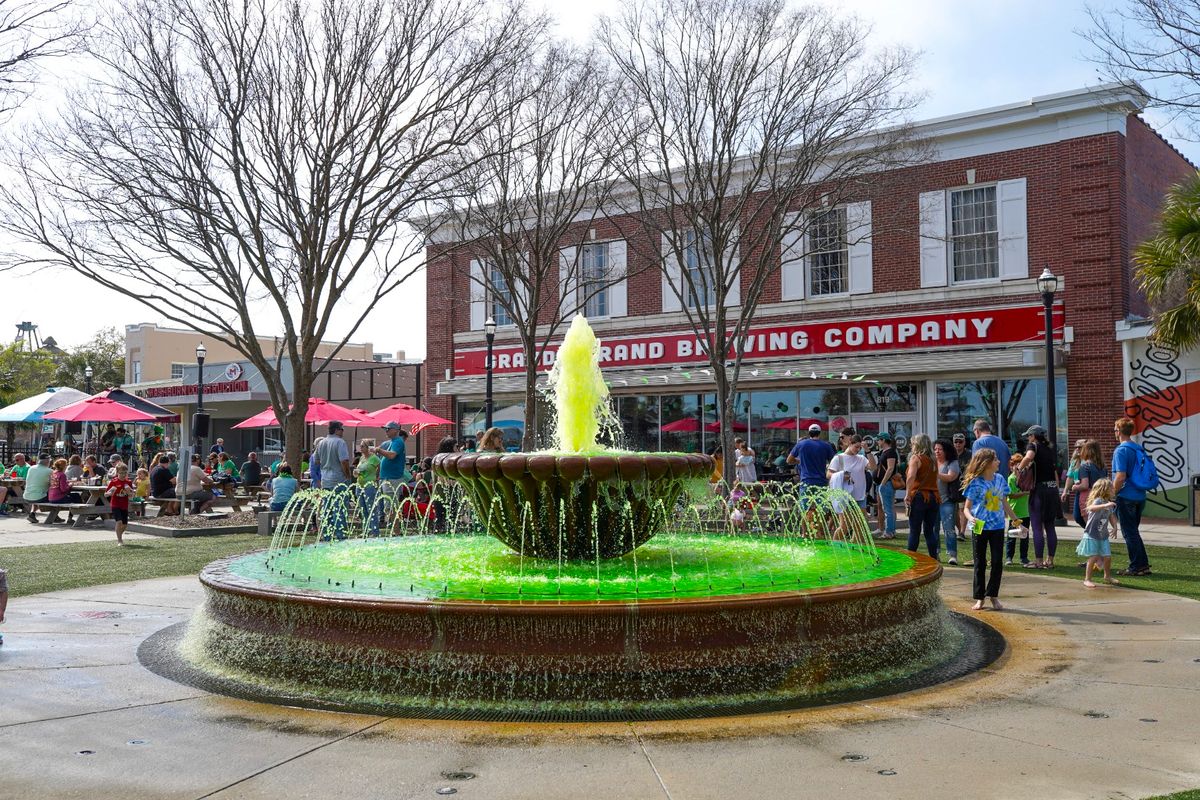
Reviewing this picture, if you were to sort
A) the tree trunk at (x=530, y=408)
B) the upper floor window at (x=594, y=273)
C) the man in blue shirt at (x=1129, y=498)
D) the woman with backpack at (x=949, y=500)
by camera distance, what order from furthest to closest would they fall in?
the upper floor window at (x=594, y=273), the tree trunk at (x=530, y=408), the woman with backpack at (x=949, y=500), the man in blue shirt at (x=1129, y=498)

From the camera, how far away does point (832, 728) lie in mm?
5375

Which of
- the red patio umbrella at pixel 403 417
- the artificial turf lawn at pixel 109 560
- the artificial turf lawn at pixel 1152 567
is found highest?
the red patio umbrella at pixel 403 417

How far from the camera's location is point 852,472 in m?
14.9

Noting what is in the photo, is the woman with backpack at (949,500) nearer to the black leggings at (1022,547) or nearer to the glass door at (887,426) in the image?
the black leggings at (1022,547)

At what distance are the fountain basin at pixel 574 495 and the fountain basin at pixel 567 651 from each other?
66.1 inches

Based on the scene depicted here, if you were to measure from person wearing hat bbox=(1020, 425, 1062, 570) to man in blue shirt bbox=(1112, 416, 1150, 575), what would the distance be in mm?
1072

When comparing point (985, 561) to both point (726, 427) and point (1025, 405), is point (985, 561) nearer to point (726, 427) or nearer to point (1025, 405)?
Answer: point (726, 427)

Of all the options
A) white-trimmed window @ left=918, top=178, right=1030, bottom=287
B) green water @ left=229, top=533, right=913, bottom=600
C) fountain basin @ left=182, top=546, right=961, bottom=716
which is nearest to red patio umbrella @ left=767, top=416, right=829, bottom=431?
white-trimmed window @ left=918, top=178, right=1030, bottom=287

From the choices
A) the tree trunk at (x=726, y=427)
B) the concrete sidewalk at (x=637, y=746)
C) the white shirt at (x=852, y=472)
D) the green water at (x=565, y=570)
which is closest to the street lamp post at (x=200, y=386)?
the tree trunk at (x=726, y=427)

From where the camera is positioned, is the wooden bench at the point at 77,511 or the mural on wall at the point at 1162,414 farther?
the mural on wall at the point at 1162,414

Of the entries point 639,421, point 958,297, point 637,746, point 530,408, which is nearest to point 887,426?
point 958,297

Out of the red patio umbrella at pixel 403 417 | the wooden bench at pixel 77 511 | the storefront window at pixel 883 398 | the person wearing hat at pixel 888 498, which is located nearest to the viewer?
the person wearing hat at pixel 888 498

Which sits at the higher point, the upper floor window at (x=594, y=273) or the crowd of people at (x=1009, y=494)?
the upper floor window at (x=594, y=273)

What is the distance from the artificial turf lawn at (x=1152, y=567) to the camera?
1066cm
